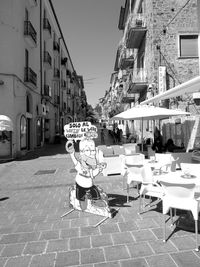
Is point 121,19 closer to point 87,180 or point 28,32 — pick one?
point 28,32

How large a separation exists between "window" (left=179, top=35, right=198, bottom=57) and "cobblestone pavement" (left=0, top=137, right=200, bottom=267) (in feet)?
38.2

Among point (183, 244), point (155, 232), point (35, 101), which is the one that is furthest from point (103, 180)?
point (35, 101)

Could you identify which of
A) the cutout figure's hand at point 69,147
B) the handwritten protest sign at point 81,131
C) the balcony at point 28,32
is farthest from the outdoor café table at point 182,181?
the balcony at point 28,32

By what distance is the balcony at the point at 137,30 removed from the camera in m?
15.8

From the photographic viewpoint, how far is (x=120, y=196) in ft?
19.3

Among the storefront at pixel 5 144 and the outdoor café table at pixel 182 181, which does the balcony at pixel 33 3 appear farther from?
the outdoor café table at pixel 182 181

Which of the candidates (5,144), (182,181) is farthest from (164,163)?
(5,144)

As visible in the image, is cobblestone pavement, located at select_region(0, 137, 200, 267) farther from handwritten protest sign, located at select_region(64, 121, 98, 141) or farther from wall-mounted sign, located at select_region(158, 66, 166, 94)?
wall-mounted sign, located at select_region(158, 66, 166, 94)

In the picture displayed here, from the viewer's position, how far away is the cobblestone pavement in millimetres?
3148

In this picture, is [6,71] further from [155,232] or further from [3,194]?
[155,232]

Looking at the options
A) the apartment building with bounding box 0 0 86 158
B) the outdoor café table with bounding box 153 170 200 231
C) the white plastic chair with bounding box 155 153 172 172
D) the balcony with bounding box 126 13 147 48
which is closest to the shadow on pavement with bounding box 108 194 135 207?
the white plastic chair with bounding box 155 153 172 172

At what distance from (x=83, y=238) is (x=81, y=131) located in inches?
85.5

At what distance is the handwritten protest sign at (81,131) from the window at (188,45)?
11.7m

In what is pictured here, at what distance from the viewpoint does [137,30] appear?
15883 millimetres
